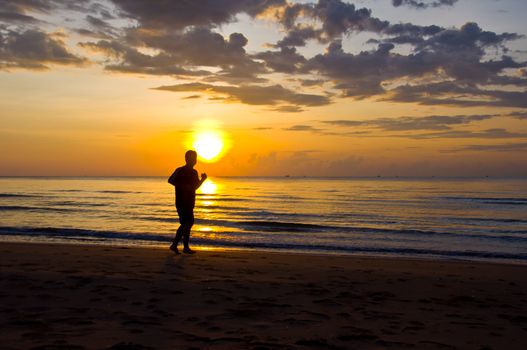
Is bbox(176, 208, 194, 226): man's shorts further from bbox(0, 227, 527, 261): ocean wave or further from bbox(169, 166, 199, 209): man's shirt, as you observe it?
bbox(0, 227, 527, 261): ocean wave

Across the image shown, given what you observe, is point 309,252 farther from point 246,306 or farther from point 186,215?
point 246,306

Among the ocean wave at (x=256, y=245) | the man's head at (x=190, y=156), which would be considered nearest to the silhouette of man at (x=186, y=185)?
the man's head at (x=190, y=156)

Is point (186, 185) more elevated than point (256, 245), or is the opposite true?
point (186, 185)

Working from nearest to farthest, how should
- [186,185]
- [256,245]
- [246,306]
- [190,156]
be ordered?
[246,306] → [190,156] → [186,185] → [256,245]

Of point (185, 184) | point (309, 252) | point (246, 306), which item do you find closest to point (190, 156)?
point (185, 184)

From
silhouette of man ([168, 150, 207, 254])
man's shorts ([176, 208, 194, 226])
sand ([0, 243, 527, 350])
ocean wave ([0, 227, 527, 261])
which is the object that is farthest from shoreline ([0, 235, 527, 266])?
sand ([0, 243, 527, 350])

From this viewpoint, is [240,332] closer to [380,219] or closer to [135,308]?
[135,308]

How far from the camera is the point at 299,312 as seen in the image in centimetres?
563

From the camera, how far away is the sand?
4531mm

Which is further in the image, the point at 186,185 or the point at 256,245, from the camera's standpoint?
the point at 256,245

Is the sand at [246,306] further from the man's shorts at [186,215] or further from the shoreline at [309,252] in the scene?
the shoreline at [309,252]

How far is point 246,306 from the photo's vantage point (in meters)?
5.84

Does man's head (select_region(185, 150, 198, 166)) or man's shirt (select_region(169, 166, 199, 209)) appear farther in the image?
man's shirt (select_region(169, 166, 199, 209))

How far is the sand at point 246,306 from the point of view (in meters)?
4.53
